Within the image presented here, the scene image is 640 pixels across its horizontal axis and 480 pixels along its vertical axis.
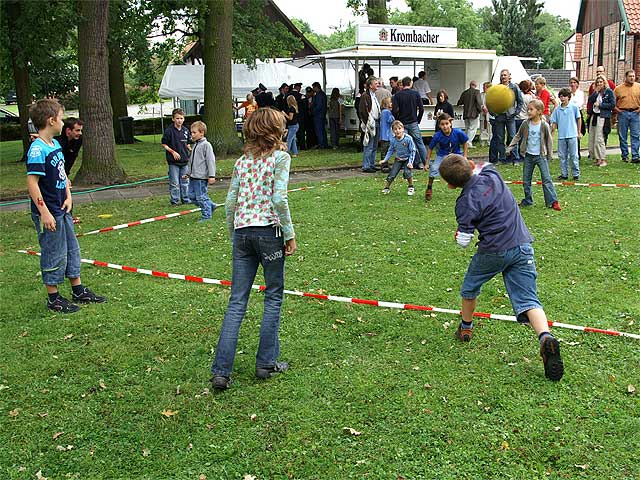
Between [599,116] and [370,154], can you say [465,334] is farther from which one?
[599,116]

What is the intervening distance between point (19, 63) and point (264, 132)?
1839cm

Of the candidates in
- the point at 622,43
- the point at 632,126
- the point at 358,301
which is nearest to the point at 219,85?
the point at 632,126

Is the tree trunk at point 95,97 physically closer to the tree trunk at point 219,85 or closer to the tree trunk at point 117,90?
the tree trunk at point 219,85

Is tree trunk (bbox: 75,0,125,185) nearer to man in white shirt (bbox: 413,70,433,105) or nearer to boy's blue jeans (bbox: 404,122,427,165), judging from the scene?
boy's blue jeans (bbox: 404,122,427,165)

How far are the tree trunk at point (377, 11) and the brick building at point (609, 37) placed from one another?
43.3 feet

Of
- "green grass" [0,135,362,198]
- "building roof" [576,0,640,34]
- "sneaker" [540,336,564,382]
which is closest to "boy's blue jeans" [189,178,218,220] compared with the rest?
"green grass" [0,135,362,198]

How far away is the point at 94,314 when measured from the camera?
6.48 m

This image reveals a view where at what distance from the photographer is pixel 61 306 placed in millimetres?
6578

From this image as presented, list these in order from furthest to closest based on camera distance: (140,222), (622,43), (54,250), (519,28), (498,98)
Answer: (519,28), (622,43), (140,222), (498,98), (54,250)

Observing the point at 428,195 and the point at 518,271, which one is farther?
the point at 428,195

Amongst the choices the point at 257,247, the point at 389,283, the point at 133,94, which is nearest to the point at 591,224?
the point at 389,283

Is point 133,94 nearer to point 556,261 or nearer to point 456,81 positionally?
point 456,81

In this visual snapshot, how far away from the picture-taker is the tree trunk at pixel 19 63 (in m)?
19.8

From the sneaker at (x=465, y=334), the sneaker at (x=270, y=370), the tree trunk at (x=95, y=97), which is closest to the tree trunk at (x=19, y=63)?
the tree trunk at (x=95, y=97)
